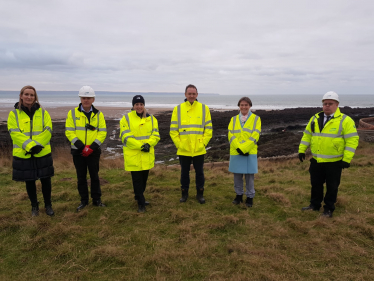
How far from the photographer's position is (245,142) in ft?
15.7

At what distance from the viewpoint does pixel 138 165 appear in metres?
4.61

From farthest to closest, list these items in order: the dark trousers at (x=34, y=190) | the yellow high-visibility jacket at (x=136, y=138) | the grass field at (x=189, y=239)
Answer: the yellow high-visibility jacket at (x=136, y=138), the dark trousers at (x=34, y=190), the grass field at (x=189, y=239)

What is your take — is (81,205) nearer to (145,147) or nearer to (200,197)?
(145,147)

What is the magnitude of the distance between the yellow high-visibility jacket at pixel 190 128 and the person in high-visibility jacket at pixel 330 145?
175 cm

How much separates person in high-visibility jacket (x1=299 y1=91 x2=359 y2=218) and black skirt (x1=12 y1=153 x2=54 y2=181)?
425cm

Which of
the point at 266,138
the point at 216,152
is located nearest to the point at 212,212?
the point at 216,152

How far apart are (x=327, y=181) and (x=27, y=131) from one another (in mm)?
4826

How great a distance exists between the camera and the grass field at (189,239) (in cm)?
299

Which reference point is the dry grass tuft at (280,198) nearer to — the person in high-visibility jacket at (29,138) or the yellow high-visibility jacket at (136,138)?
the yellow high-visibility jacket at (136,138)

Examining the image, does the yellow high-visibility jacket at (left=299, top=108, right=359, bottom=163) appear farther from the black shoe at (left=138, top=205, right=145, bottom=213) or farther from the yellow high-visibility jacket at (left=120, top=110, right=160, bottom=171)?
the black shoe at (left=138, top=205, right=145, bottom=213)

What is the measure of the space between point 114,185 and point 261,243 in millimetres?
3844

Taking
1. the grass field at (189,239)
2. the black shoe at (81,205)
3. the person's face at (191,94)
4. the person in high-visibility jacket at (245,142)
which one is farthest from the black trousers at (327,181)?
the black shoe at (81,205)

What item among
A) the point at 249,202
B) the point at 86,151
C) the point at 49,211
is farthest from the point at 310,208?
the point at 49,211

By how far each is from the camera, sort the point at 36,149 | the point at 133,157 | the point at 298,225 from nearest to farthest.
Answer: the point at 298,225 < the point at 36,149 < the point at 133,157
